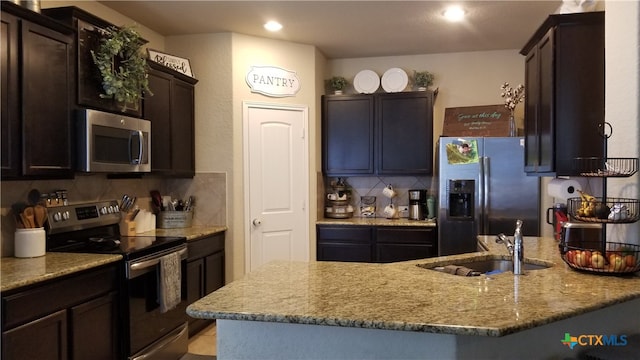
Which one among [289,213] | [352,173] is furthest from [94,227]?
[352,173]

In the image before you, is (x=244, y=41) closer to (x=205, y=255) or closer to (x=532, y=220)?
(x=205, y=255)

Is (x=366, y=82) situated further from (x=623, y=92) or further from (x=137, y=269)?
(x=137, y=269)

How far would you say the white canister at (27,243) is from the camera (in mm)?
2475

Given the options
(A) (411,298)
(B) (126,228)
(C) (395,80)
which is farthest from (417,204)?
(A) (411,298)

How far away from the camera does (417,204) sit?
14.8ft

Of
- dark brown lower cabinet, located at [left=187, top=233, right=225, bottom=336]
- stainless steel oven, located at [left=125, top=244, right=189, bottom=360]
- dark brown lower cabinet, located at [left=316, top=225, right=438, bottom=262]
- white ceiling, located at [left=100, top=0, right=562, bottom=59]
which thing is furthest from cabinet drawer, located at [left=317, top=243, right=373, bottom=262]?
white ceiling, located at [left=100, top=0, right=562, bottom=59]

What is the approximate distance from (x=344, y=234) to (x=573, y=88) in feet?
8.32

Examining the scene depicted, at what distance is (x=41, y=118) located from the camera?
2.43 m

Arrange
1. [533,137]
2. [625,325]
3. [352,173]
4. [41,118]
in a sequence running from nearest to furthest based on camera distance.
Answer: [625,325], [41,118], [533,137], [352,173]

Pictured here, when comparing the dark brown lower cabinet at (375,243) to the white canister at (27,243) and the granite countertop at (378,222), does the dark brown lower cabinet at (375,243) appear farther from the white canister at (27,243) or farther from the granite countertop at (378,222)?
the white canister at (27,243)

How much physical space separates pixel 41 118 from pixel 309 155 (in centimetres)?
239

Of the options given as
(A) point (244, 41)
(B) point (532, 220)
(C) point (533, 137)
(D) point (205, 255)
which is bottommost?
(D) point (205, 255)

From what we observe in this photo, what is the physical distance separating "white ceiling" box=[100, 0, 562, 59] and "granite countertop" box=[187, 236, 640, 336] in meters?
2.16

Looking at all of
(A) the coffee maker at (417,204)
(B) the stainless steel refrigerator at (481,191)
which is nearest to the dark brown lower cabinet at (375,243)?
(B) the stainless steel refrigerator at (481,191)
